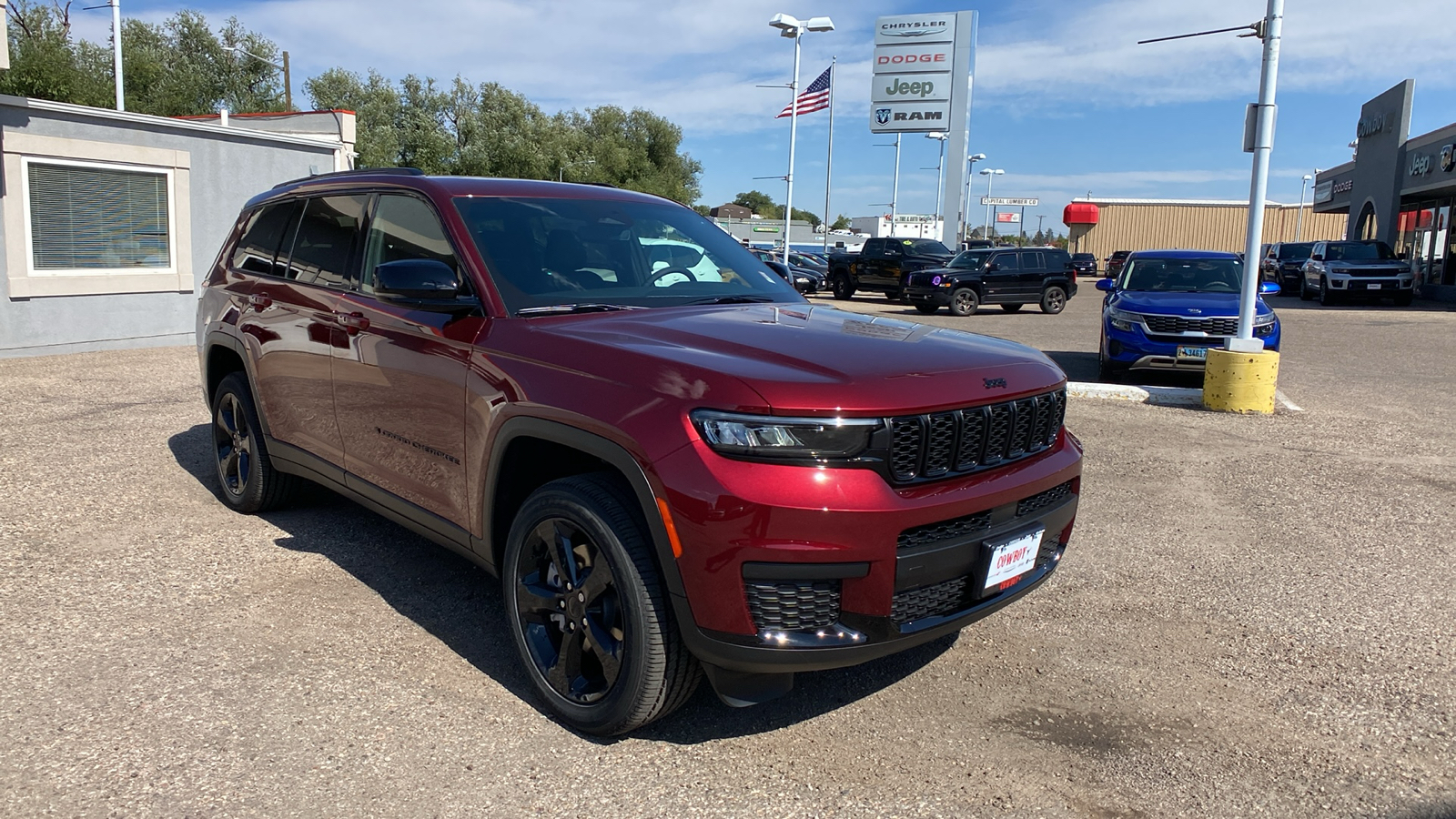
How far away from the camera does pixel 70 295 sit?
1230 cm

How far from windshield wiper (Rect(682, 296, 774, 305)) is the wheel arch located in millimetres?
904

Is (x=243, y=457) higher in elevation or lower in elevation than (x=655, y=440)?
lower

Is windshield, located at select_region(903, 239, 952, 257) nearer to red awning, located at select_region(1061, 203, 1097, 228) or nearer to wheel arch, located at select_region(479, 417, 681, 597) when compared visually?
wheel arch, located at select_region(479, 417, 681, 597)

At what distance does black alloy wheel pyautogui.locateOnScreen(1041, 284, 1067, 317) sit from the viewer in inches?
997

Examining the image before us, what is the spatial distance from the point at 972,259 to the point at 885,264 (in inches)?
137

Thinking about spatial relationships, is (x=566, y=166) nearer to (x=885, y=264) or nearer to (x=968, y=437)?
(x=885, y=264)

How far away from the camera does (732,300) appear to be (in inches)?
159

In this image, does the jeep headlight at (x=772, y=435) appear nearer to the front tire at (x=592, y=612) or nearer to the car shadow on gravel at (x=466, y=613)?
the front tire at (x=592, y=612)

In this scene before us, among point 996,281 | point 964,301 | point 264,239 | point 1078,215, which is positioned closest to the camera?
point 264,239

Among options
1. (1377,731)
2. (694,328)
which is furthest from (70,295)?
(1377,731)

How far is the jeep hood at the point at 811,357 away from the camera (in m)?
2.72

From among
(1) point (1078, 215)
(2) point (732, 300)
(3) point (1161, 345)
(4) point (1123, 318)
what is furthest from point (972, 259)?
(1) point (1078, 215)

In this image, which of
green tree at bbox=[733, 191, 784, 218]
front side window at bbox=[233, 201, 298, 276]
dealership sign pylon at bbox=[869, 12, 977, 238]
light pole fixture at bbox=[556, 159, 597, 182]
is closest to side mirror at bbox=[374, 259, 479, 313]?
front side window at bbox=[233, 201, 298, 276]

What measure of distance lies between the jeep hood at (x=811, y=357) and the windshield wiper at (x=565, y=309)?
0.20 ft
